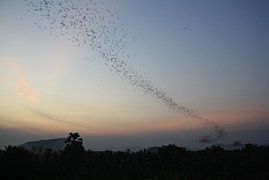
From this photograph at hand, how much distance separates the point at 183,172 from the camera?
4347cm

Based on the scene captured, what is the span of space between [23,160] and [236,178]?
97.1 ft

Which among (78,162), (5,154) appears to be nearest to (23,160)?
(5,154)

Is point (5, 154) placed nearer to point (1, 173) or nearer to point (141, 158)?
point (1, 173)

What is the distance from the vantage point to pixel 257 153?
172 feet

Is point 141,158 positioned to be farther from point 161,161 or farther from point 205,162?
point 205,162

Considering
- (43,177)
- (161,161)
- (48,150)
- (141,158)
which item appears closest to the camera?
(43,177)

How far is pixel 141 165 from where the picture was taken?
4928 centimetres

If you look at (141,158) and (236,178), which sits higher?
(141,158)

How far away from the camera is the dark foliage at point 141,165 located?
140ft

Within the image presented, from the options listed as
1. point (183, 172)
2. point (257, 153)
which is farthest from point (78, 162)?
point (257, 153)

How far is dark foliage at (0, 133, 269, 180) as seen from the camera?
42.8m

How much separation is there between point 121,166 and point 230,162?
50.2 ft

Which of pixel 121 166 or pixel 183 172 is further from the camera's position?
pixel 121 166

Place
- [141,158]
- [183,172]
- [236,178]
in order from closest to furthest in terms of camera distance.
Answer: [236,178]
[183,172]
[141,158]
